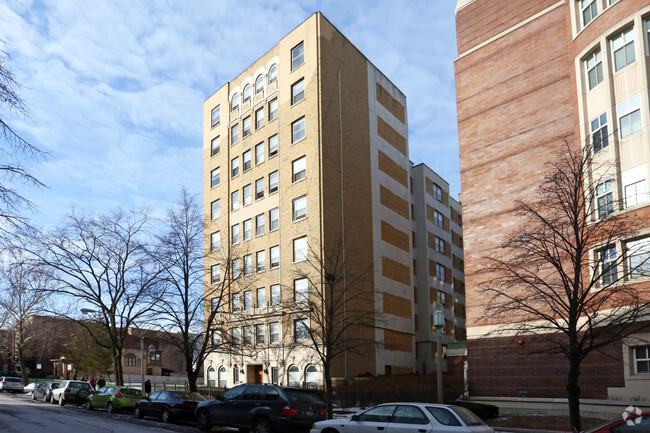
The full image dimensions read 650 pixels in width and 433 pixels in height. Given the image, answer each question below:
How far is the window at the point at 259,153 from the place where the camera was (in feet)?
154

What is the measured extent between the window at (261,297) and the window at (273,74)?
16004mm

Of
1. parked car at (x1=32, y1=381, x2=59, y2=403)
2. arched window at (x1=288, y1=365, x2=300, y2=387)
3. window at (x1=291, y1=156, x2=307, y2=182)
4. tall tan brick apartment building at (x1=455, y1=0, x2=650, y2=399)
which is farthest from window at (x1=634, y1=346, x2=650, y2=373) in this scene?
parked car at (x1=32, y1=381, x2=59, y2=403)

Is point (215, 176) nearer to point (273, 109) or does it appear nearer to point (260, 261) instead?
point (273, 109)

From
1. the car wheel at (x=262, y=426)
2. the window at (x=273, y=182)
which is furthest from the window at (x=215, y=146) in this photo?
the car wheel at (x=262, y=426)

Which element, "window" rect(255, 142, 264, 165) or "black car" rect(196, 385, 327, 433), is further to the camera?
"window" rect(255, 142, 264, 165)

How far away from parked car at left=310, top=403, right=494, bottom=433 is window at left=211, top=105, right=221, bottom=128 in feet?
136

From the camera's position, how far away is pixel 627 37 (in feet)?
79.5

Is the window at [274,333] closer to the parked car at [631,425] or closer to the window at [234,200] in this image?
the window at [234,200]

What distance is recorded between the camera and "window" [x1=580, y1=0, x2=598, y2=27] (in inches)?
1043

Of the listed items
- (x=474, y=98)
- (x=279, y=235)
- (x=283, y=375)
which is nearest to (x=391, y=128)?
(x=279, y=235)

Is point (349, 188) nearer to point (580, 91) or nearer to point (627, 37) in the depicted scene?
point (580, 91)

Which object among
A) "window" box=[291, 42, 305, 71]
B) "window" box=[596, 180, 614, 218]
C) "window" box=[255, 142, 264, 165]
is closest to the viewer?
"window" box=[596, 180, 614, 218]

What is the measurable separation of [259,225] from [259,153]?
5729 millimetres

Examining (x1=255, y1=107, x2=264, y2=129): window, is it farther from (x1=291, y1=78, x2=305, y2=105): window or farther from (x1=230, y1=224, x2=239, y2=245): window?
(x1=230, y1=224, x2=239, y2=245): window
